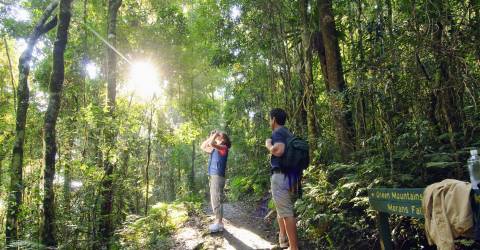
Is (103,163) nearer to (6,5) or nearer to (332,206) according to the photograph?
(332,206)

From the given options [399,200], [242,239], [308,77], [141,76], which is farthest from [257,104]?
[399,200]

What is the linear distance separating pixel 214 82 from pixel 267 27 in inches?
496

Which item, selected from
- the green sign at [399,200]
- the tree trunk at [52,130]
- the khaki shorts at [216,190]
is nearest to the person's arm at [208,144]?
the khaki shorts at [216,190]

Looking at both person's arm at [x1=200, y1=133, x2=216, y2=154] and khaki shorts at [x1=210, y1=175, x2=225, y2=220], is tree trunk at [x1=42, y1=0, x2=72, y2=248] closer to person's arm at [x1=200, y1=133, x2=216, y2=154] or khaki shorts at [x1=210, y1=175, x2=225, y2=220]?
person's arm at [x1=200, y1=133, x2=216, y2=154]

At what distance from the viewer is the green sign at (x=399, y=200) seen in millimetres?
3099

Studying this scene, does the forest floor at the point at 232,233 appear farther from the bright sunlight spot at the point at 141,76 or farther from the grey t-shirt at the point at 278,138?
the bright sunlight spot at the point at 141,76

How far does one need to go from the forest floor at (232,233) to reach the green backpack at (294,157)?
5.56ft

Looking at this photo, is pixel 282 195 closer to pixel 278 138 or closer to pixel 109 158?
pixel 278 138

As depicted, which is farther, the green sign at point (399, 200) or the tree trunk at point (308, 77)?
the tree trunk at point (308, 77)

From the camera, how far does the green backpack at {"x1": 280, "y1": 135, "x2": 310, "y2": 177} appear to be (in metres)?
5.11

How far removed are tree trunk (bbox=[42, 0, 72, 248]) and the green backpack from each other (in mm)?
4833

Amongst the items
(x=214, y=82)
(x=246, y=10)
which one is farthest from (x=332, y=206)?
(x=214, y=82)

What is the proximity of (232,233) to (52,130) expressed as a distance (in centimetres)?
419

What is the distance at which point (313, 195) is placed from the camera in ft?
20.6
